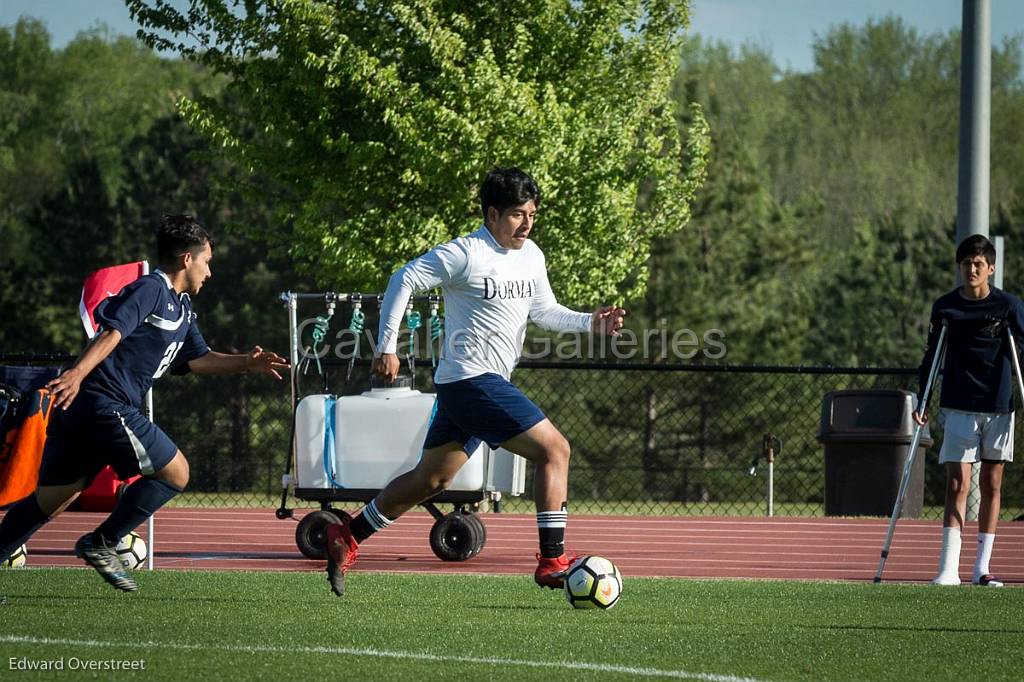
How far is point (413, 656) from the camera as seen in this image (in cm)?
597

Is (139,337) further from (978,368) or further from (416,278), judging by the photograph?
(978,368)

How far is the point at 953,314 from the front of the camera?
9.33 metres

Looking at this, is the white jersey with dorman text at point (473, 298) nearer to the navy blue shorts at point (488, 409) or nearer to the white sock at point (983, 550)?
the navy blue shorts at point (488, 409)

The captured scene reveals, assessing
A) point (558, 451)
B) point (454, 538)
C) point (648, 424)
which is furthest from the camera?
point (648, 424)

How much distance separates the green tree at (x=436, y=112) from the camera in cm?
1961

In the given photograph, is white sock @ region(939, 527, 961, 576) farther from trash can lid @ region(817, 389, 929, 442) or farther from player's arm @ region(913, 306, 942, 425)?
trash can lid @ region(817, 389, 929, 442)

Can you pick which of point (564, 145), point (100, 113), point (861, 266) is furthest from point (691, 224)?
point (100, 113)

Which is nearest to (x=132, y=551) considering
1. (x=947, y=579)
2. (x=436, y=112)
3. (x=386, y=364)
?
(x=386, y=364)

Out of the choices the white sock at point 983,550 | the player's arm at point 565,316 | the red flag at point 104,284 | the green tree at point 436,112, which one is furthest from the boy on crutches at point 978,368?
the green tree at point 436,112

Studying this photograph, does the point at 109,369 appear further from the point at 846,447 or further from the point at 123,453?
the point at 846,447

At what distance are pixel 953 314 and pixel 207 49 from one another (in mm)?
13895

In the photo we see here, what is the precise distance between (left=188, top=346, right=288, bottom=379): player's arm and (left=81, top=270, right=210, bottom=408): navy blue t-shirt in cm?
27

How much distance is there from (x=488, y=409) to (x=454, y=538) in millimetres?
3460

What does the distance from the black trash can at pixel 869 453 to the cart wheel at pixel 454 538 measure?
5.72m
